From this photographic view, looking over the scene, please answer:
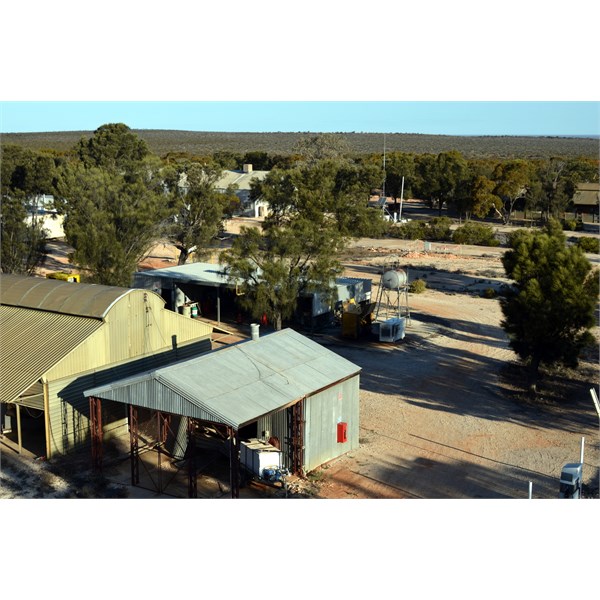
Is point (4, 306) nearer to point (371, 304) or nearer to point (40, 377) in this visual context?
point (40, 377)

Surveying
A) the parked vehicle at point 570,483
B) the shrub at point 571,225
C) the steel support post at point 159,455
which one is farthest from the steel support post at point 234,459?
the shrub at point 571,225

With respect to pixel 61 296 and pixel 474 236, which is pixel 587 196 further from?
pixel 61 296

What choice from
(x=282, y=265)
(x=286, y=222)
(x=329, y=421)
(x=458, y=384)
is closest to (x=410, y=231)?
(x=286, y=222)

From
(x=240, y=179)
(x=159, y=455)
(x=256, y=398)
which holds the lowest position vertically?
(x=159, y=455)

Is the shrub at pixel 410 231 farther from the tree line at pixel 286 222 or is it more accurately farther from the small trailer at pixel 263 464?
the small trailer at pixel 263 464

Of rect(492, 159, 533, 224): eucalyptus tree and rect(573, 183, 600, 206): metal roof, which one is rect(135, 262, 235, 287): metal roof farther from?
rect(573, 183, 600, 206): metal roof

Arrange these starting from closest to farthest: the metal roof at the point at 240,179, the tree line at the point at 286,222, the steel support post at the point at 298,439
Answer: the steel support post at the point at 298,439, the tree line at the point at 286,222, the metal roof at the point at 240,179

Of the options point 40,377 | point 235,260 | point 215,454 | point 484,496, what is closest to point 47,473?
point 40,377
